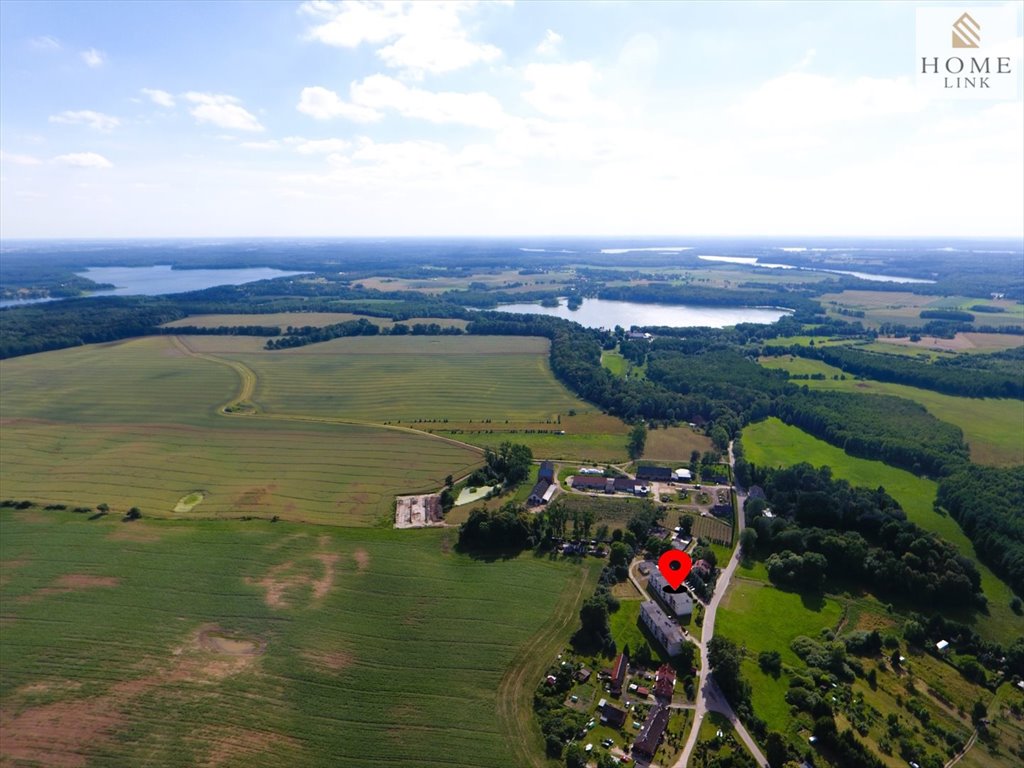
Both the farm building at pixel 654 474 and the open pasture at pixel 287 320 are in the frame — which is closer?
the farm building at pixel 654 474

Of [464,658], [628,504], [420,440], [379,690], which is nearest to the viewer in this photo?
[379,690]

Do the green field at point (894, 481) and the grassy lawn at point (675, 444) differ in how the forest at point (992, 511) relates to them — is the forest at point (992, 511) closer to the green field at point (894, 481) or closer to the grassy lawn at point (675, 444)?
the green field at point (894, 481)

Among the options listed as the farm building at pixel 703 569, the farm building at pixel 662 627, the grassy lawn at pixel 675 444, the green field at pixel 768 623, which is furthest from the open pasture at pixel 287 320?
the farm building at pixel 662 627

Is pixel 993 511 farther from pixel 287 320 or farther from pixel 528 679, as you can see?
pixel 287 320

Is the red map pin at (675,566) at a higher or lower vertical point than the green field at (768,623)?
higher

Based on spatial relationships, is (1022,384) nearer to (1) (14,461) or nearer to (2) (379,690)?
(2) (379,690)

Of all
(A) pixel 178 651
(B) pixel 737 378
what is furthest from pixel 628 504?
(B) pixel 737 378

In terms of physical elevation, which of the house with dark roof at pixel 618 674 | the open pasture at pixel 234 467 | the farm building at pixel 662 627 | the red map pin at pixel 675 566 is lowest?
the house with dark roof at pixel 618 674

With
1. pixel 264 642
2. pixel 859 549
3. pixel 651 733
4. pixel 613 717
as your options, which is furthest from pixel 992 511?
pixel 264 642
